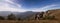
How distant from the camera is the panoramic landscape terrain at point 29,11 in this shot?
463cm

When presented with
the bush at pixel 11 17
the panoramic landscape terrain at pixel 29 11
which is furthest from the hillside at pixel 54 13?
the bush at pixel 11 17

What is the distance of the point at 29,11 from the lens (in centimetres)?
473

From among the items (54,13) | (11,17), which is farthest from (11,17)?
(54,13)

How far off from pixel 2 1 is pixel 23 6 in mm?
719

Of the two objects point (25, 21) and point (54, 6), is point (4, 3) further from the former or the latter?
point (54, 6)

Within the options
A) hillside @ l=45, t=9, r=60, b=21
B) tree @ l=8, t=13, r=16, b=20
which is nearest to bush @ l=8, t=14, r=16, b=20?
tree @ l=8, t=13, r=16, b=20

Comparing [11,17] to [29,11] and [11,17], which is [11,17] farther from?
[29,11]

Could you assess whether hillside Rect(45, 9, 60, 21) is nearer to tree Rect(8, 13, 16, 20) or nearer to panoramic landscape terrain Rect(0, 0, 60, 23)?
panoramic landscape terrain Rect(0, 0, 60, 23)

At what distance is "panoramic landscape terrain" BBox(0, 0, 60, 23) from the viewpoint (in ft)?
15.2

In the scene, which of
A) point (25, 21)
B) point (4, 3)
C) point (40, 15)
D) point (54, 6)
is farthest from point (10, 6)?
point (54, 6)

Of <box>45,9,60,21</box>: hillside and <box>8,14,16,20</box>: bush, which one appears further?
<box>8,14,16,20</box>: bush

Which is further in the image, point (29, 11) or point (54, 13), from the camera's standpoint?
point (29, 11)

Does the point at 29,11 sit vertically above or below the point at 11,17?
above

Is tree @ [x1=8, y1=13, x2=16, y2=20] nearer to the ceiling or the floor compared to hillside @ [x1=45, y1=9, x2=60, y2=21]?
nearer to the floor
